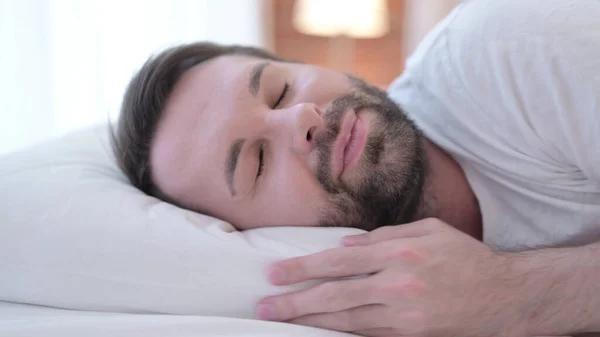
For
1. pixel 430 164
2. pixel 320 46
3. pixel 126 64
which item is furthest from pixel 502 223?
pixel 320 46

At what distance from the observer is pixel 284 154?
93 centimetres

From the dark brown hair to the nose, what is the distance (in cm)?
27

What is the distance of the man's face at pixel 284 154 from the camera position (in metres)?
0.92

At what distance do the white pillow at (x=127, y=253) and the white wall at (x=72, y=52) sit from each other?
0.68 metres

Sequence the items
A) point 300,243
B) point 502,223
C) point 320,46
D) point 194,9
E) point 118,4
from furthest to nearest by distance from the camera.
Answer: point 320,46
point 194,9
point 118,4
point 502,223
point 300,243

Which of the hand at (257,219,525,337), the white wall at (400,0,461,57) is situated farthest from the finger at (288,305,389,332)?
the white wall at (400,0,461,57)

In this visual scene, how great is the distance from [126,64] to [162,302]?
1234 millimetres

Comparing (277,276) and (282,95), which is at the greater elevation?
(282,95)

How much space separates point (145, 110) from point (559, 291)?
31.0 inches

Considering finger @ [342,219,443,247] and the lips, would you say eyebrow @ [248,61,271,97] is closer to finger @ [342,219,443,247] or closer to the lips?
the lips

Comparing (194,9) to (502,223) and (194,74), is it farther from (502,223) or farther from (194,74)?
(502,223)

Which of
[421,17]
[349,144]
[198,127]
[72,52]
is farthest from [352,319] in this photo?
[421,17]

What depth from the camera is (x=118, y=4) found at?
169cm

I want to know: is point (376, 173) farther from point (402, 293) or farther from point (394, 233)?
point (402, 293)
